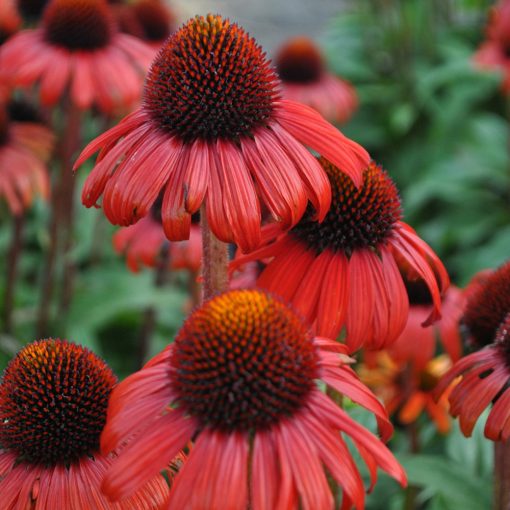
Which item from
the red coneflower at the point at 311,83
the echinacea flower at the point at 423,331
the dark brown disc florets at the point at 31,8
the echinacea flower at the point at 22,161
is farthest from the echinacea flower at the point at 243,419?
the red coneflower at the point at 311,83

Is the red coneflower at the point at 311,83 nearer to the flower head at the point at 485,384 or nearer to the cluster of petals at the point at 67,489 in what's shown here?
the flower head at the point at 485,384

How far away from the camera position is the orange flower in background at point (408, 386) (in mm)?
2316

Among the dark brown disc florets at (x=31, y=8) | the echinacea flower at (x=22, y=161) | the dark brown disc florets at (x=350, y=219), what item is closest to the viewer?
the dark brown disc florets at (x=350, y=219)

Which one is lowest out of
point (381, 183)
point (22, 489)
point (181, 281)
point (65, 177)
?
point (181, 281)

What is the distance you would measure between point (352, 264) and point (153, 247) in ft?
4.05

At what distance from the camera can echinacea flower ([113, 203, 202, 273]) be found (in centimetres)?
246

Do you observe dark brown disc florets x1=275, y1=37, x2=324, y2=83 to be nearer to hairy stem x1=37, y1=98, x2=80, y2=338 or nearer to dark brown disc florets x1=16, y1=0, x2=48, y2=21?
dark brown disc florets x1=16, y1=0, x2=48, y2=21

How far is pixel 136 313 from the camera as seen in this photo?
303 cm

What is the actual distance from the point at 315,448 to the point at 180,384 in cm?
18

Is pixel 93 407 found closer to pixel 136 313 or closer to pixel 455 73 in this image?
pixel 136 313

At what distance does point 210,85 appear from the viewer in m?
1.28

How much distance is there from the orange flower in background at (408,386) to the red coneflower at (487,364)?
63 centimetres

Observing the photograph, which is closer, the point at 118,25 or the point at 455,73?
the point at 118,25

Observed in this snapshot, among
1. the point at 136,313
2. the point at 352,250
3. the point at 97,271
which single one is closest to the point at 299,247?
the point at 352,250
